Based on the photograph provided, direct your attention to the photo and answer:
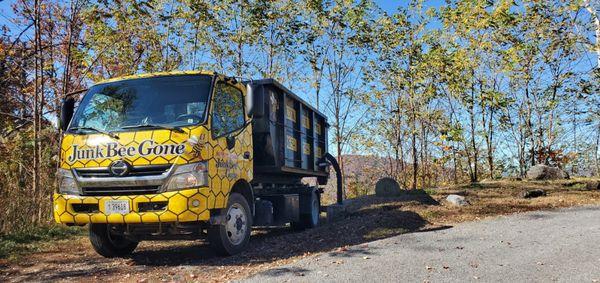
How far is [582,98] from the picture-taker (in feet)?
66.4

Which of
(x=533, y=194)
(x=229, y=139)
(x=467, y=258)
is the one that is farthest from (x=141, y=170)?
(x=533, y=194)

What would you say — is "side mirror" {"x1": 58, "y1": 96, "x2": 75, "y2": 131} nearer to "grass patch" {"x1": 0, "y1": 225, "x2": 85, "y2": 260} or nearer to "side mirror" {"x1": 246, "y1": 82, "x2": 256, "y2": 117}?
"grass patch" {"x1": 0, "y1": 225, "x2": 85, "y2": 260}

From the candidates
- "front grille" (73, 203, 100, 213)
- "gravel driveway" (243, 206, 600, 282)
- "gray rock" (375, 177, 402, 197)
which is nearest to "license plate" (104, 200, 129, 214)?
"front grille" (73, 203, 100, 213)

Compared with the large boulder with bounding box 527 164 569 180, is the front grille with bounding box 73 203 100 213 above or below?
below

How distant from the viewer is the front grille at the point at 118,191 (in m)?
5.63

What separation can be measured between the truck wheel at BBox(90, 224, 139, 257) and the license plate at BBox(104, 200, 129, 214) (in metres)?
1.05

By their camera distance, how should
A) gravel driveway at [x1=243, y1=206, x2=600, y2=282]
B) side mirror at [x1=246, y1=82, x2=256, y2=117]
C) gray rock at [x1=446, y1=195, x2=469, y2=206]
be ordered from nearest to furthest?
1. gravel driveway at [x1=243, y1=206, x2=600, y2=282]
2. side mirror at [x1=246, y1=82, x2=256, y2=117]
3. gray rock at [x1=446, y1=195, x2=469, y2=206]

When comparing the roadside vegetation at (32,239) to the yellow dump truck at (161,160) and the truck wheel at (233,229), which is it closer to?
the yellow dump truck at (161,160)

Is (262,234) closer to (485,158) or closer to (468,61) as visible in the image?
(468,61)

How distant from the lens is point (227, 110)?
6648 millimetres

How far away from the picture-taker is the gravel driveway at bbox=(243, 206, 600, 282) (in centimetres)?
504

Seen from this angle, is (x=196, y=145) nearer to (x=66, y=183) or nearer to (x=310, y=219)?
(x=66, y=183)

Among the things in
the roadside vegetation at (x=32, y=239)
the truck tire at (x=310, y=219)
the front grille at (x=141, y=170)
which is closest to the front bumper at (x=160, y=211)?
the front grille at (x=141, y=170)

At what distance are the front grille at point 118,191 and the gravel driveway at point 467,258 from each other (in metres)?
1.77
